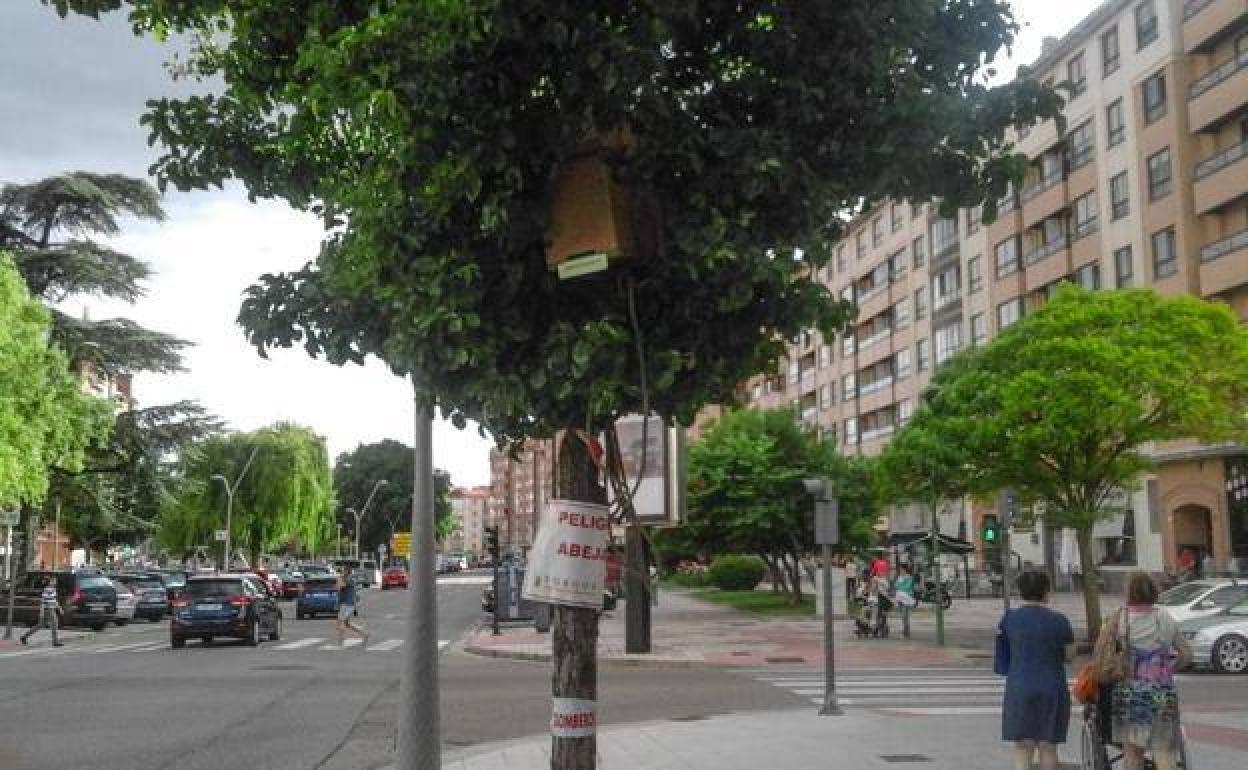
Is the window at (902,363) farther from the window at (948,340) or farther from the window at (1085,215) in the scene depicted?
the window at (1085,215)

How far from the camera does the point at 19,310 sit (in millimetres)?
33844

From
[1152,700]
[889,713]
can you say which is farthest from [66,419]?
[1152,700]

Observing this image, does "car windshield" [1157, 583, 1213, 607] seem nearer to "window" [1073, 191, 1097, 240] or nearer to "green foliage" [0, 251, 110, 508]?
"green foliage" [0, 251, 110, 508]

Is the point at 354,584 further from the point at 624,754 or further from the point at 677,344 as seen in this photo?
the point at 677,344

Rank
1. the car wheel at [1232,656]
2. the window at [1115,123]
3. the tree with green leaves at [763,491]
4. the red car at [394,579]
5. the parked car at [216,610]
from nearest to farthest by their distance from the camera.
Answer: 1. the car wheel at [1232,656]
2. the parked car at [216,610]
3. the tree with green leaves at [763,491]
4. the window at [1115,123]
5. the red car at [394,579]

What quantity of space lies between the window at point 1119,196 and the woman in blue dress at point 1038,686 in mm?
40550

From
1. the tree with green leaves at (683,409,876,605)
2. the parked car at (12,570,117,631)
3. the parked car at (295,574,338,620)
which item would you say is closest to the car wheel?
the tree with green leaves at (683,409,876,605)

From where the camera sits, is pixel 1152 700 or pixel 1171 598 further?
pixel 1171 598

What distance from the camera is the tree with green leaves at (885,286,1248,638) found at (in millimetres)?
22000

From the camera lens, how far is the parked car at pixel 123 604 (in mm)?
36188

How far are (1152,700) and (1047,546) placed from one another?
43909 mm

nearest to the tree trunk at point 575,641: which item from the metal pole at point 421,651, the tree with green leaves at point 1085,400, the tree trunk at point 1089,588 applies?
the metal pole at point 421,651

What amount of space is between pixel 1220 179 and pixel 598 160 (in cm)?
3942

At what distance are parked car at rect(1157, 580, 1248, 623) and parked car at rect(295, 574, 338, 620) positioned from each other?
27371mm
